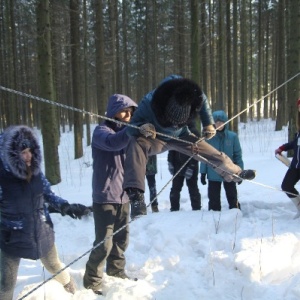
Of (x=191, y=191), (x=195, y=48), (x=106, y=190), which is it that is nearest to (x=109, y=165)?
(x=106, y=190)

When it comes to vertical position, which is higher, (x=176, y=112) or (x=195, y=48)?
(x=195, y=48)

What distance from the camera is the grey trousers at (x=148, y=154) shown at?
310cm

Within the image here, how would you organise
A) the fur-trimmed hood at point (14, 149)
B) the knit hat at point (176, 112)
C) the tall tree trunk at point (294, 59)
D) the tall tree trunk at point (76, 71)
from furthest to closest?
the tall tree trunk at point (76, 71) → the tall tree trunk at point (294, 59) → the knit hat at point (176, 112) → the fur-trimmed hood at point (14, 149)

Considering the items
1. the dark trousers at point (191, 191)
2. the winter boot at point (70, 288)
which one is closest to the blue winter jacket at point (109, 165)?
the winter boot at point (70, 288)

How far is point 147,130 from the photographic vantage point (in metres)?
3.14

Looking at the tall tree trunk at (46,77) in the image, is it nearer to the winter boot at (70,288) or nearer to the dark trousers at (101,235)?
the dark trousers at (101,235)

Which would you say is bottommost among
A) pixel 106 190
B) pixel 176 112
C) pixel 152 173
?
pixel 152 173

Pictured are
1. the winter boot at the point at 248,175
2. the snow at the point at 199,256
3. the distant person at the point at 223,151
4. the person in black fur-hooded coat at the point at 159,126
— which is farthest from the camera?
the distant person at the point at 223,151

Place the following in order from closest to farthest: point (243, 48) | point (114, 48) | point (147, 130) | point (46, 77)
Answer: point (147, 130) < point (46, 77) < point (114, 48) < point (243, 48)

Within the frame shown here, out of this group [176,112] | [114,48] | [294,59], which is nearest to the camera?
[176,112]

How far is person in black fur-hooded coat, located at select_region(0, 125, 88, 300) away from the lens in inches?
114

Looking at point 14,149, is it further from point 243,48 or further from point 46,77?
point 243,48

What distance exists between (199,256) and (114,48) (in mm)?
15732

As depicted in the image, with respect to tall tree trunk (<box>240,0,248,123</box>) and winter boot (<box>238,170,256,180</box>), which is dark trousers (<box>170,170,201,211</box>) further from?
tall tree trunk (<box>240,0,248,123</box>)
